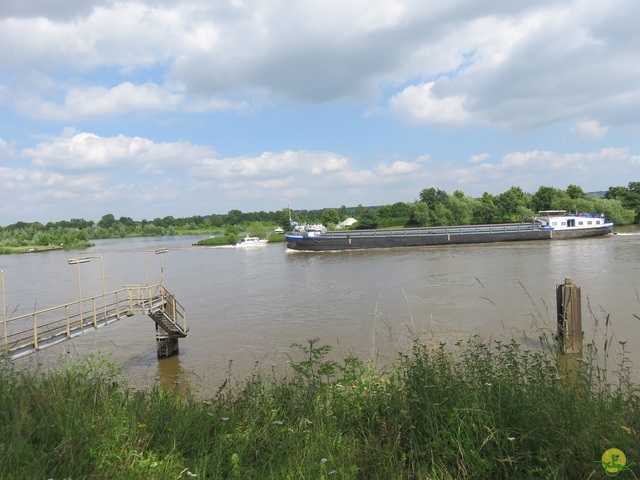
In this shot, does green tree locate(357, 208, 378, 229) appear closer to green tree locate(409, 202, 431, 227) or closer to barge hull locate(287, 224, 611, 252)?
green tree locate(409, 202, 431, 227)

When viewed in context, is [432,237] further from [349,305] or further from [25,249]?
[25,249]

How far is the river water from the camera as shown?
41.3ft

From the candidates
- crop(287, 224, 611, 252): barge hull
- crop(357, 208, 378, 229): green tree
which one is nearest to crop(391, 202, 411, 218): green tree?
crop(357, 208, 378, 229): green tree

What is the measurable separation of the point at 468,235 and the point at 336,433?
52689 millimetres

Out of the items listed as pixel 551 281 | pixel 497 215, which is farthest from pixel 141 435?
pixel 497 215

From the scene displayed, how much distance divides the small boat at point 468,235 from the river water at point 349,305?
11.4 m

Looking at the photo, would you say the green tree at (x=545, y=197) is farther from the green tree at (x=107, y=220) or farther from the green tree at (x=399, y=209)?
the green tree at (x=107, y=220)

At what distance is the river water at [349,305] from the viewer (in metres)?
12.6

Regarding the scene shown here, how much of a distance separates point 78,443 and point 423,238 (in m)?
52.5

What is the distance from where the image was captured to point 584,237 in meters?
52.6

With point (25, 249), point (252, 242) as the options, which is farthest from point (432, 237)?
point (25, 249)

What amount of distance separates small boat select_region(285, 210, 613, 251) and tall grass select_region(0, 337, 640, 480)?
4977 cm

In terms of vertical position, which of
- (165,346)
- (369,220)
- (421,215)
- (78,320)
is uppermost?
(421,215)

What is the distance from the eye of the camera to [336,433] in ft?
12.6
